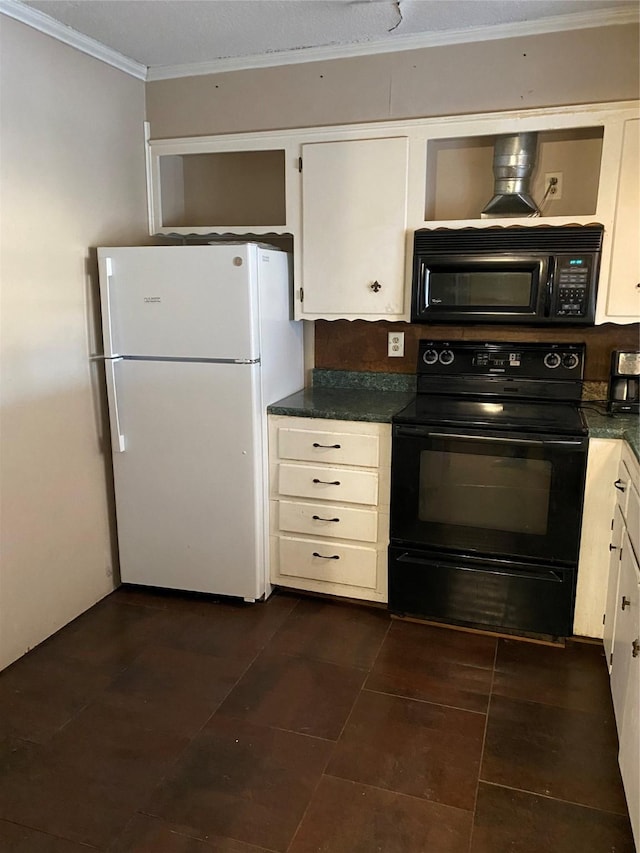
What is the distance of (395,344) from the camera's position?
3049mm

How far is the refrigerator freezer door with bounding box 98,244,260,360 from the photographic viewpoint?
8.23 ft

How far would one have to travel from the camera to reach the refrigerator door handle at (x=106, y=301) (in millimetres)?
2580

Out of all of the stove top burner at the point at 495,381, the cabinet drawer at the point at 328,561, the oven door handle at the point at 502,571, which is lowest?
the cabinet drawer at the point at 328,561

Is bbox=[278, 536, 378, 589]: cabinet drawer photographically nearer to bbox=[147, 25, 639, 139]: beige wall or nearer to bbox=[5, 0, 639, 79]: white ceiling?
bbox=[147, 25, 639, 139]: beige wall

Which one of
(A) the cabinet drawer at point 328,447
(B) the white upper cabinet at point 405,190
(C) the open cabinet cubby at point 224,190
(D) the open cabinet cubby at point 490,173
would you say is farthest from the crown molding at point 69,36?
(A) the cabinet drawer at point 328,447

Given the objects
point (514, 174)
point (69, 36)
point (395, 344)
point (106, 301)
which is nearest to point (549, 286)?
point (514, 174)

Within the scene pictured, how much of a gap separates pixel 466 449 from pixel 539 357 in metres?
0.63

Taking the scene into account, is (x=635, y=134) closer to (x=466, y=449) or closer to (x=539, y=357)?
(x=539, y=357)

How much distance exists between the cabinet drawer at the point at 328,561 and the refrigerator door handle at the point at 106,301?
3.66 ft

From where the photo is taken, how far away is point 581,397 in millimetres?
2771

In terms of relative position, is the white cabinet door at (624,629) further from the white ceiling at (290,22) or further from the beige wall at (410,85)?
the white ceiling at (290,22)

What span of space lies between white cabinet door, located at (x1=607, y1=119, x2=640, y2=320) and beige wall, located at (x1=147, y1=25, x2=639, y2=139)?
0.19 meters

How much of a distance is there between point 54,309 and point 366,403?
52.5 inches

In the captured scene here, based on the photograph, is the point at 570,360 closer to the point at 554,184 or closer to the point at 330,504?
the point at 554,184
